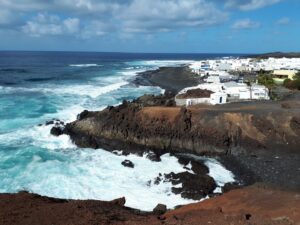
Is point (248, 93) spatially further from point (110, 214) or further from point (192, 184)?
point (110, 214)

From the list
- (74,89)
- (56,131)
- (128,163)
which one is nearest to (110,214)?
(128,163)

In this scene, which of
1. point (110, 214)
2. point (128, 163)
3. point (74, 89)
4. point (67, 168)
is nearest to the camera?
point (110, 214)

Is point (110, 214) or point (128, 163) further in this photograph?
point (128, 163)

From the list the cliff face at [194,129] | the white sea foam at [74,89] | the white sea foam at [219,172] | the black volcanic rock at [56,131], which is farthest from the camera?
the white sea foam at [74,89]

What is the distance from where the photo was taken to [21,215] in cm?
1462

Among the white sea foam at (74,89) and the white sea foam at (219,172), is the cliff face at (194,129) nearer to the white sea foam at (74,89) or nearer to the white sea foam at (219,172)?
the white sea foam at (219,172)

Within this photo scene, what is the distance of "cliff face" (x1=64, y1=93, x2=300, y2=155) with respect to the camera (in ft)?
118

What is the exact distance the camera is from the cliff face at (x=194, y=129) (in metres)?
35.8

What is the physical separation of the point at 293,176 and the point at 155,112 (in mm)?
15311

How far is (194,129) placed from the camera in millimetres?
37375

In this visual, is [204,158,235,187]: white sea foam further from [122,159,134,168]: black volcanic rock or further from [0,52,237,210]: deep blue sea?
[122,159,134,168]: black volcanic rock

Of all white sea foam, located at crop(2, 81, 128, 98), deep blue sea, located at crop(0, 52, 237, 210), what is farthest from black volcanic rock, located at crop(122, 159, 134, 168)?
white sea foam, located at crop(2, 81, 128, 98)

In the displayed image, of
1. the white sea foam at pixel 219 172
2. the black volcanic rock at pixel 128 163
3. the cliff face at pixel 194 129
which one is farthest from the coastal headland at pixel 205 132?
the black volcanic rock at pixel 128 163

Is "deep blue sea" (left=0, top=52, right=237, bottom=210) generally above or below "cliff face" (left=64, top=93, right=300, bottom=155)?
below
